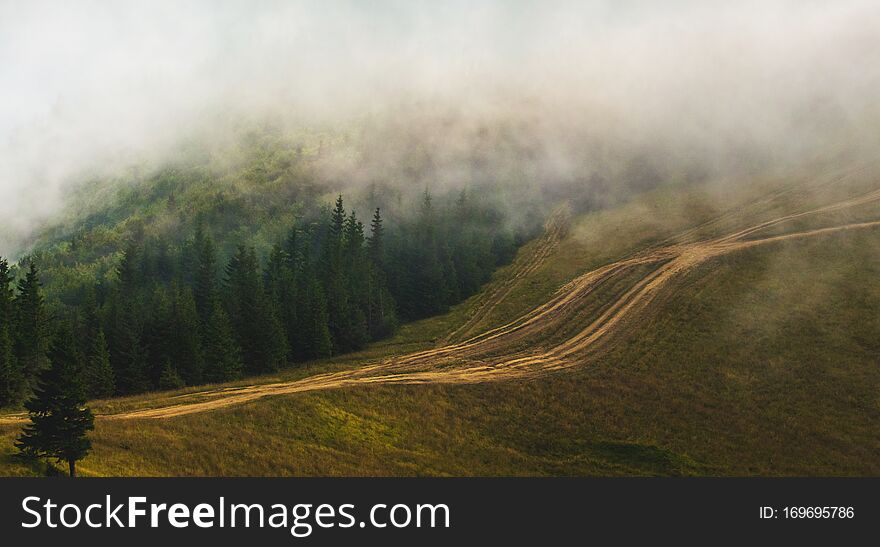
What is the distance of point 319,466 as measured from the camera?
47.3 m

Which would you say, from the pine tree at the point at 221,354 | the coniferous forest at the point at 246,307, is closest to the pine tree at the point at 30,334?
the coniferous forest at the point at 246,307

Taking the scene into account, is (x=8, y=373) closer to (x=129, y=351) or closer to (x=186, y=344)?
(x=129, y=351)

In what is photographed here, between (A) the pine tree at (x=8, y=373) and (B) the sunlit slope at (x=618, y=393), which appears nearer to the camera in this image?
(B) the sunlit slope at (x=618, y=393)

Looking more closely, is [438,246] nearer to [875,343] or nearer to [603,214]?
[603,214]

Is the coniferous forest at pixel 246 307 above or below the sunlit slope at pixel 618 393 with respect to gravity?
above

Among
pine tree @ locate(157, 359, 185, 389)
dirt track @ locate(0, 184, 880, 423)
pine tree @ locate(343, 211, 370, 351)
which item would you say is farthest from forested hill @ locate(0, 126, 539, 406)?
dirt track @ locate(0, 184, 880, 423)

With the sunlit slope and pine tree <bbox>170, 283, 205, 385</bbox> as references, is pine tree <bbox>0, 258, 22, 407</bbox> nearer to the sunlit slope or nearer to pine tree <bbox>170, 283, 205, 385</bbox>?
the sunlit slope

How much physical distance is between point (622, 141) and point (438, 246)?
8263 centimetres

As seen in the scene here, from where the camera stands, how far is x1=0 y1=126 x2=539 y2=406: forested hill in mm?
73938

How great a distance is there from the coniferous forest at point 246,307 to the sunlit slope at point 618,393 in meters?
8.16

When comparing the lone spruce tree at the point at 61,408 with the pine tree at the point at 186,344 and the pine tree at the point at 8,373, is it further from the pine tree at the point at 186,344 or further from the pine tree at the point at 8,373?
the pine tree at the point at 186,344

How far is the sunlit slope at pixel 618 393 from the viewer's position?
5053 centimetres

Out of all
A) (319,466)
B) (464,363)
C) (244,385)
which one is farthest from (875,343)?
(244,385)

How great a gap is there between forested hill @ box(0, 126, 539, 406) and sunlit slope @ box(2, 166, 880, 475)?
857 cm
